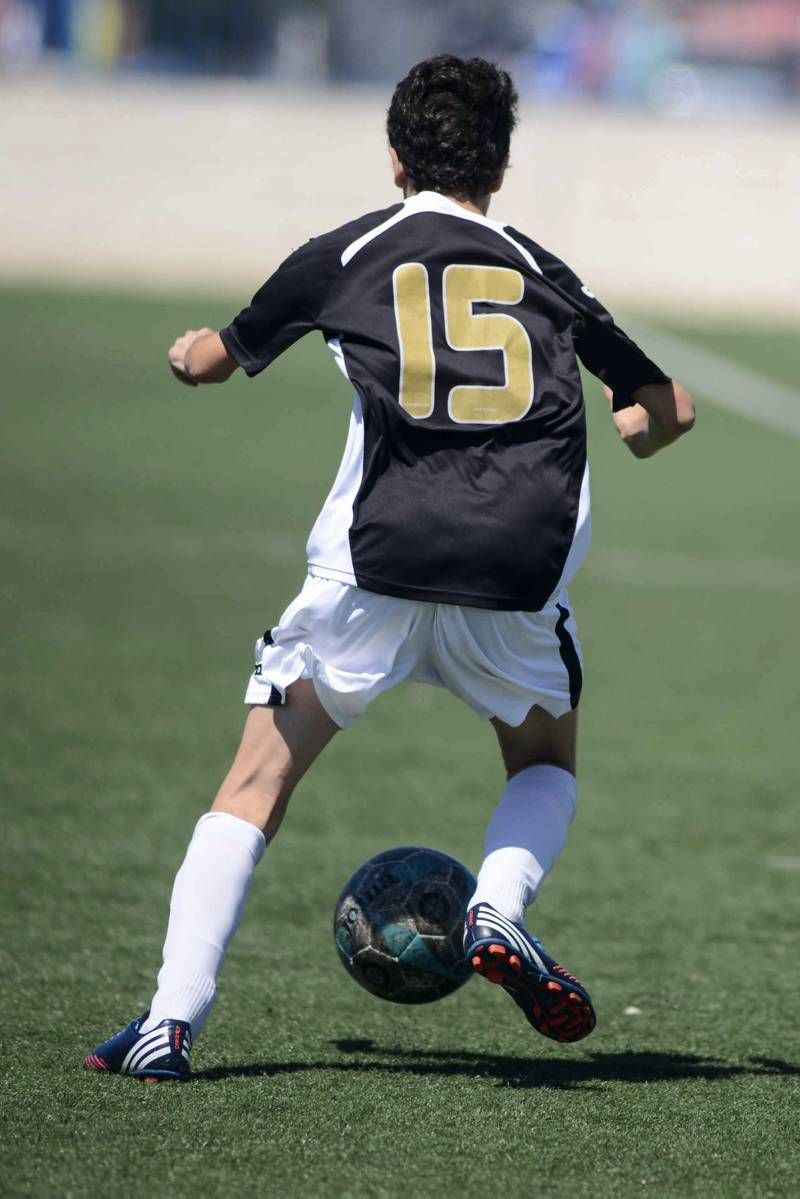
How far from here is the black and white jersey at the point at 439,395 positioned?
3459mm

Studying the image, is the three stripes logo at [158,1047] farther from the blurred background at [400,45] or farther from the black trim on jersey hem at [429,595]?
the blurred background at [400,45]

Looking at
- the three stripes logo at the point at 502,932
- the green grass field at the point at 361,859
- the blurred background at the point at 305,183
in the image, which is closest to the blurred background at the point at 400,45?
the blurred background at the point at 305,183

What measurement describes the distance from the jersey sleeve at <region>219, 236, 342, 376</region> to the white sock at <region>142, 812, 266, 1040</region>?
91cm

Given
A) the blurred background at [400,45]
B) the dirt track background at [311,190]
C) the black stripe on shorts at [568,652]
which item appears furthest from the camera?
the blurred background at [400,45]

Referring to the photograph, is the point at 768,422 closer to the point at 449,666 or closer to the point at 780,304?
the point at 780,304

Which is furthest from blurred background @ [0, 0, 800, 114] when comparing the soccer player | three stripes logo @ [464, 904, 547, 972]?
three stripes logo @ [464, 904, 547, 972]

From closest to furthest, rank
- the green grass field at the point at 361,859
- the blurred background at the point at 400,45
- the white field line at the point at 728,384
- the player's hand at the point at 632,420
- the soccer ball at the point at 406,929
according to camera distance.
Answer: the green grass field at the point at 361,859 < the player's hand at the point at 632,420 < the soccer ball at the point at 406,929 < the white field line at the point at 728,384 < the blurred background at the point at 400,45

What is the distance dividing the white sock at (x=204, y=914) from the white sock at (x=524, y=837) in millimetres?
461

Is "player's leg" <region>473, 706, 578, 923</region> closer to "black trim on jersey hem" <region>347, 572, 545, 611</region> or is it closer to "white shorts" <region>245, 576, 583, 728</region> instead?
"white shorts" <region>245, 576, 583, 728</region>

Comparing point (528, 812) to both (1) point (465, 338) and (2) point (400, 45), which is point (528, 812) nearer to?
(1) point (465, 338)

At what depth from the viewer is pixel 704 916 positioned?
5.38 meters

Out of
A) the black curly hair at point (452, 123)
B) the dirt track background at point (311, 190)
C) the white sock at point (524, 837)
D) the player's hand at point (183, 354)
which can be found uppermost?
the black curly hair at point (452, 123)

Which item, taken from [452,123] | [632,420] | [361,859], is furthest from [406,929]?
[361,859]

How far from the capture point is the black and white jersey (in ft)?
11.3
